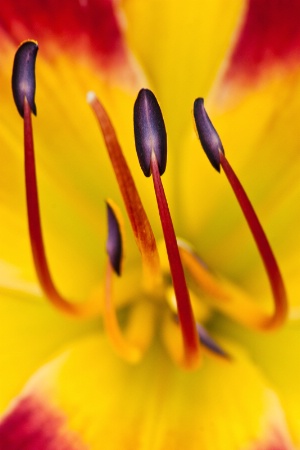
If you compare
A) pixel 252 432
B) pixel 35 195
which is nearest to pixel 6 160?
pixel 35 195

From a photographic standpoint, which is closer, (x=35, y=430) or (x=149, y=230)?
(x=149, y=230)

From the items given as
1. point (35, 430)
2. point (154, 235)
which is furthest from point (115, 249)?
point (35, 430)

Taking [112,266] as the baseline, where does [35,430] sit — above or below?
below

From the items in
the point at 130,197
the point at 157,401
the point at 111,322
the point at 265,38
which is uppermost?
the point at 265,38

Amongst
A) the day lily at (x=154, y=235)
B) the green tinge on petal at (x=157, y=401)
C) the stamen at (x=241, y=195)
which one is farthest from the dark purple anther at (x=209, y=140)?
the green tinge on petal at (x=157, y=401)

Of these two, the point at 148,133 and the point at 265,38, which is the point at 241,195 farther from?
the point at 265,38

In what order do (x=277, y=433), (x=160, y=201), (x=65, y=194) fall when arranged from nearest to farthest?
(x=160, y=201), (x=277, y=433), (x=65, y=194)

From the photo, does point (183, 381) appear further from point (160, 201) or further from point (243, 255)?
point (160, 201)

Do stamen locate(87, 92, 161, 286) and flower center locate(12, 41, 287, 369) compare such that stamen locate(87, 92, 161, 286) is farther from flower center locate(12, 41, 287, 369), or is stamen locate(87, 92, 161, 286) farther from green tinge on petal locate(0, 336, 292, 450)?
green tinge on petal locate(0, 336, 292, 450)
